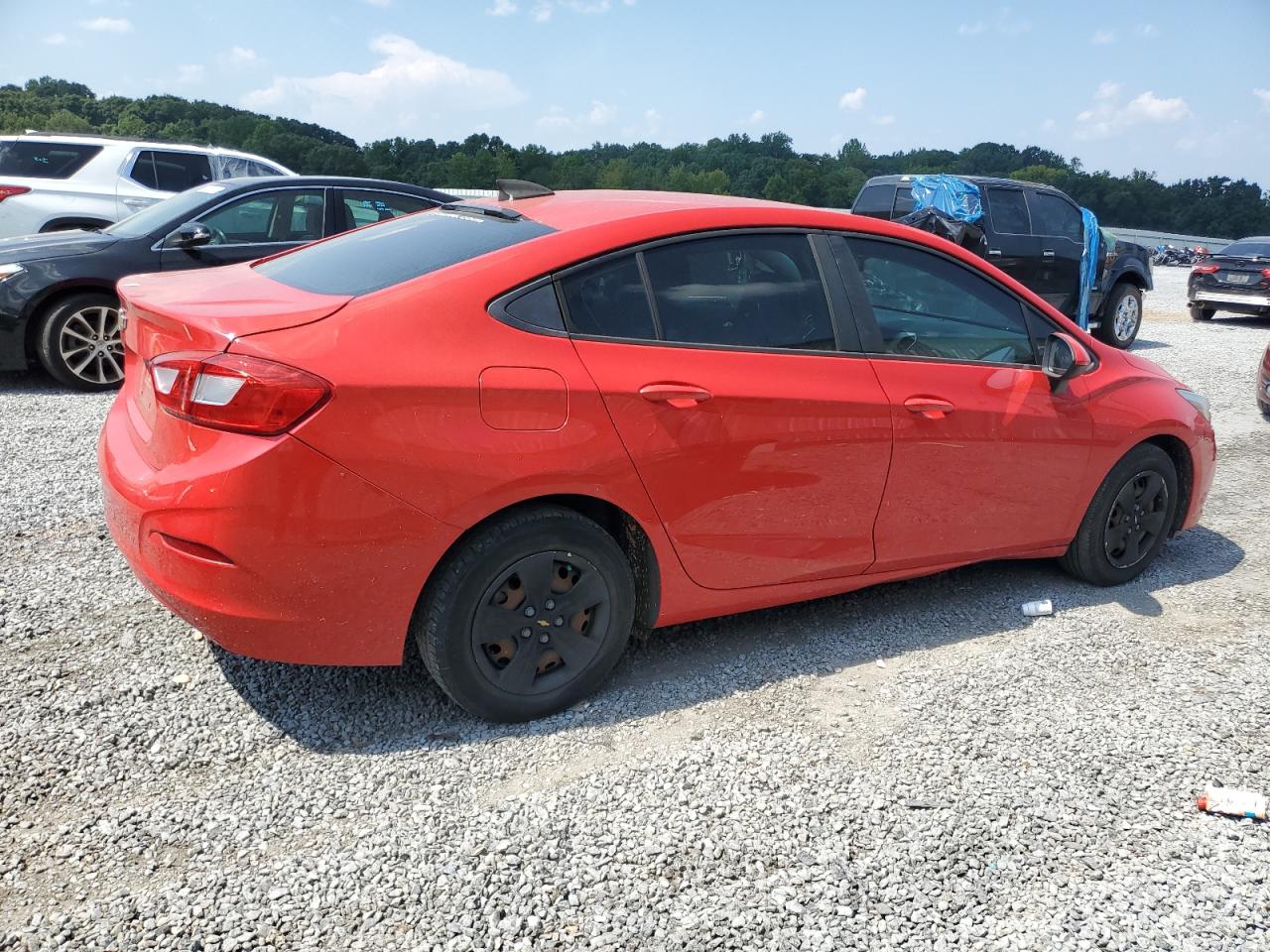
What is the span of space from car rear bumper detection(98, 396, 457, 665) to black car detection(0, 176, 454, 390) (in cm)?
489

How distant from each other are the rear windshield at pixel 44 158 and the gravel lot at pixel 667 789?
7.85 m

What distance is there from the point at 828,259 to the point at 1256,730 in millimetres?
2156

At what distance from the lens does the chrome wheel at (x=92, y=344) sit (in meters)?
7.25

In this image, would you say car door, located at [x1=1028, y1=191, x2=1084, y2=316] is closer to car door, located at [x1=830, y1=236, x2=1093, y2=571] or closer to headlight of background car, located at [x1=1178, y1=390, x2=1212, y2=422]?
headlight of background car, located at [x1=1178, y1=390, x2=1212, y2=422]

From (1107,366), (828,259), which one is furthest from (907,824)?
(1107,366)

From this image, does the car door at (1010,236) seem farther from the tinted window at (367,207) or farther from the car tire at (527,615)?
the car tire at (527,615)

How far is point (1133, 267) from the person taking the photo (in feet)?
42.7

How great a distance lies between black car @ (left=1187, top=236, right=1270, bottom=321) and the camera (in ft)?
55.5

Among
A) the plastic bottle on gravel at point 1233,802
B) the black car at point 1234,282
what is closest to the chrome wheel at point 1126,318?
the black car at point 1234,282

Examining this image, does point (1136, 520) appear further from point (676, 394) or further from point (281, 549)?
point (281, 549)

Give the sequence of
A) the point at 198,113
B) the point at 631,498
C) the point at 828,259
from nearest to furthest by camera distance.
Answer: the point at 631,498
the point at 828,259
the point at 198,113

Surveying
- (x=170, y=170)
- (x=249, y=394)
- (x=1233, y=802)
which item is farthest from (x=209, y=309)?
(x=170, y=170)

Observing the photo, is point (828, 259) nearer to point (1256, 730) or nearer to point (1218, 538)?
point (1256, 730)

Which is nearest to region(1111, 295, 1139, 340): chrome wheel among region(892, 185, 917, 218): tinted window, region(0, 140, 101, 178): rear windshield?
region(892, 185, 917, 218): tinted window
